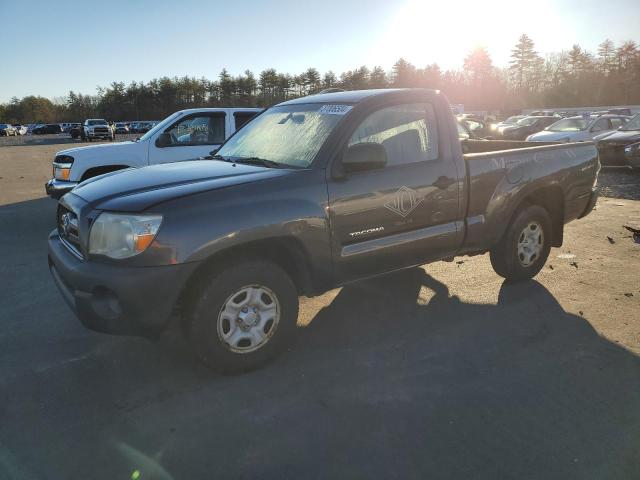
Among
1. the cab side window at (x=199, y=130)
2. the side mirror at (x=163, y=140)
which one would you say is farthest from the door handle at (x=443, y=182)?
the side mirror at (x=163, y=140)

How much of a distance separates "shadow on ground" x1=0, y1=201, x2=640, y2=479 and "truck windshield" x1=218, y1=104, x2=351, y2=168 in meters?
1.48

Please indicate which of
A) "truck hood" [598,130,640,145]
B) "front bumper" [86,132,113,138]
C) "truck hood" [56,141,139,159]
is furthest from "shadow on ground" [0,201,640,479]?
"front bumper" [86,132,113,138]

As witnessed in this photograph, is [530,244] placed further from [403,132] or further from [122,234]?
[122,234]

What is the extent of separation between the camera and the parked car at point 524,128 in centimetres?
2481

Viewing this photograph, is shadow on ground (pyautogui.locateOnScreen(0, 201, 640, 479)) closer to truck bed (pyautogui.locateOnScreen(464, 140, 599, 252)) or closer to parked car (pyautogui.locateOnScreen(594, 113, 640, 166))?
truck bed (pyautogui.locateOnScreen(464, 140, 599, 252))

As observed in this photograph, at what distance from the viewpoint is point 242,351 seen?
135 inches

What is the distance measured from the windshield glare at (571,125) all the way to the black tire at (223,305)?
16.8 metres

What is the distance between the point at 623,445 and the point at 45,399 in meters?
3.38

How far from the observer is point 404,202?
3.99 m

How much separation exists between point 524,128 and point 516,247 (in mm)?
22780

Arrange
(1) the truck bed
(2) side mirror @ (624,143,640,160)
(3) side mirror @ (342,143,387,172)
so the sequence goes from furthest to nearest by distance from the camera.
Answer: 1. (2) side mirror @ (624,143,640,160)
2. (1) the truck bed
3. (3) side mirror @ (342,143,387,172)

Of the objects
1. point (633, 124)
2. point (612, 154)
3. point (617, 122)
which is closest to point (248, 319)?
point (612, 154)

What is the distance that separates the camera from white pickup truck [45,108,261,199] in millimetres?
8430

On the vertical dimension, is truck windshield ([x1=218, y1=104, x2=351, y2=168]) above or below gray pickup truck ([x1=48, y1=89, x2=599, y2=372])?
above
